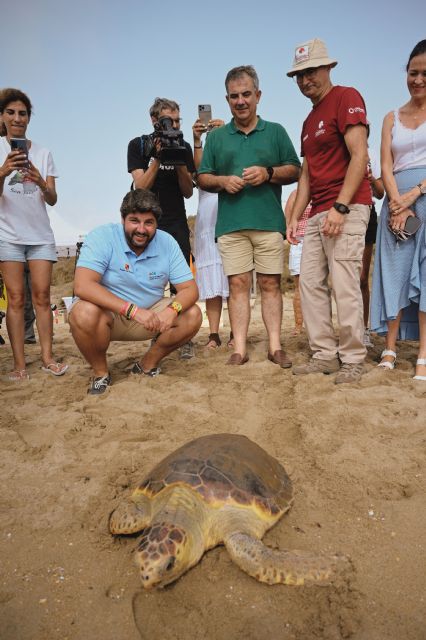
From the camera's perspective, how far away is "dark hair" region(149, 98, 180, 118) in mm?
3606

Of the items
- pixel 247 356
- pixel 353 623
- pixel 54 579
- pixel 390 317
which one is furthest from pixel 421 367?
pixel 54 579

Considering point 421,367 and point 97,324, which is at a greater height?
point 97,324

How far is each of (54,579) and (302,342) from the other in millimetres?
3091

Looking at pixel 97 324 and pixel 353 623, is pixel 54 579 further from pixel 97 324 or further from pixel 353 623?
pixel 97 324

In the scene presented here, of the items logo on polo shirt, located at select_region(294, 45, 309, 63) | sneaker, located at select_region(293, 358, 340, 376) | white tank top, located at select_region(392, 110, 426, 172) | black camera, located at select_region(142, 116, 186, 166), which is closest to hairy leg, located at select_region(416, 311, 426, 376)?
sneaker, located at select_region(293, 358, 340, 376)

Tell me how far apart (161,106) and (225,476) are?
3.07 m

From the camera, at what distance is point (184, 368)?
3.40 meters

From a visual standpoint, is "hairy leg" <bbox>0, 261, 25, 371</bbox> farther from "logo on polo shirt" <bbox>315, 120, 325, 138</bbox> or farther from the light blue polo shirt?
"logo on polo shirt" <bbox>315, 120, 325, 138</bbox>

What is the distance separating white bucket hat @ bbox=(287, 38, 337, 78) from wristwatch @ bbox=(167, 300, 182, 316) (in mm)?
1712

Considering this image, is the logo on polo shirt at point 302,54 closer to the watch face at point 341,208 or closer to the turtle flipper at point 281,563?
the watch face at point 341,208

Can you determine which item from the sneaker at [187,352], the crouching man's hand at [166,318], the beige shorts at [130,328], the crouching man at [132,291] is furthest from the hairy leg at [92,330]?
the sneaker at [187,352]

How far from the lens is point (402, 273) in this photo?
10.1 feet

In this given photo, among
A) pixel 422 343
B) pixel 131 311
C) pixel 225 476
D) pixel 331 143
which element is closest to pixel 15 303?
pixel 131 311

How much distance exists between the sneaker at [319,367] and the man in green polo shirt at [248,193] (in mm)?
176
